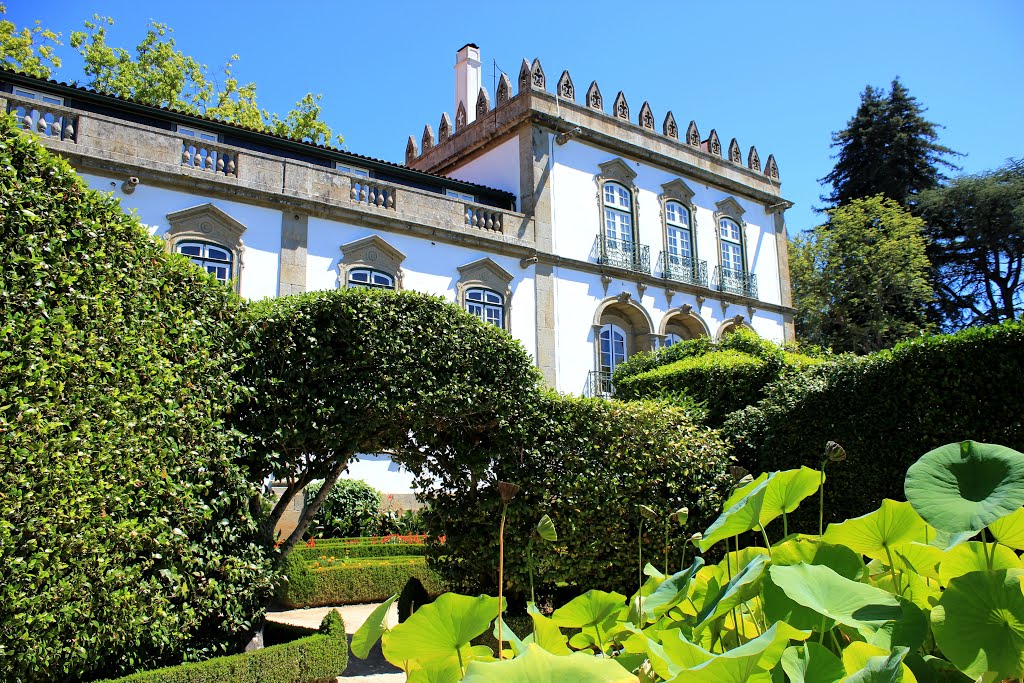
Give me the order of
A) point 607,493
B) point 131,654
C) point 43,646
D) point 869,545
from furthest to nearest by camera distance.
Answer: point 607,493 → point 131,654 → point 43,646 → point 869,545

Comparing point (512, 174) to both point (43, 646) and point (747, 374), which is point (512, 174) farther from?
point (43, 646)

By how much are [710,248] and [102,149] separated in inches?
711

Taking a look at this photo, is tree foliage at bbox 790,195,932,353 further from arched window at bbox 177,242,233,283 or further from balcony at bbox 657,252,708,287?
arched window at bbox 177,242,233,283

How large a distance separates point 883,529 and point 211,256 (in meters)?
16.0

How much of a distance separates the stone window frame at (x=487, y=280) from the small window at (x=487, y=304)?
57mm

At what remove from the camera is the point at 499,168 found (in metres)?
22.2


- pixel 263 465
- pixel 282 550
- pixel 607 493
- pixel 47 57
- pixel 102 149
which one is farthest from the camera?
pixel 47 57

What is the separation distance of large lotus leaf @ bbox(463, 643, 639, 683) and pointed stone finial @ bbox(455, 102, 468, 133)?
24465mm

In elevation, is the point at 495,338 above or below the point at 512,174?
below

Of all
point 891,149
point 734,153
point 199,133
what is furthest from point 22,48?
point 891,149

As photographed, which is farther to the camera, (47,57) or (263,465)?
(47,57)

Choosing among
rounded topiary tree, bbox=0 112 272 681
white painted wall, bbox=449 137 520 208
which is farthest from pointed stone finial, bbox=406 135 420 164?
rounded topiary tree, bbox=0 112 272 681

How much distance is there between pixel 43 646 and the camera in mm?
4609

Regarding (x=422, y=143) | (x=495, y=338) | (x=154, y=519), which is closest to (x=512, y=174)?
(x=422, y=143)
